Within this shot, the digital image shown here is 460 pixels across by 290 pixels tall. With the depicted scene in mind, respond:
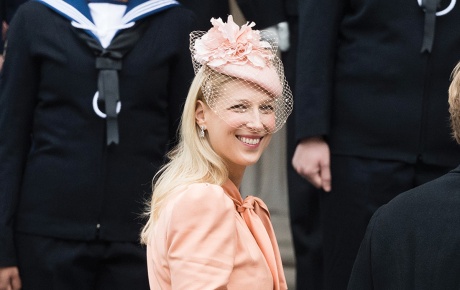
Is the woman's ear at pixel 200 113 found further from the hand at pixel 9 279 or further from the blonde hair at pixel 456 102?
the hand at pixel 9 279

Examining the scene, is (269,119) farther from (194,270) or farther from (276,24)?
(276,24)

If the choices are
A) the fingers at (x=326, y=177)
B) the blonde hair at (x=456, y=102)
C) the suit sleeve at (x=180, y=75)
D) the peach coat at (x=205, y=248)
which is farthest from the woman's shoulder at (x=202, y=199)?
the fingers at (x=326, y=177)

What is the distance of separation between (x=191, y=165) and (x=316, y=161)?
1.44 metres

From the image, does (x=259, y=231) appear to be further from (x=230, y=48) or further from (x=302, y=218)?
(x=302, y=218)

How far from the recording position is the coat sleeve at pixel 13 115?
4.95m

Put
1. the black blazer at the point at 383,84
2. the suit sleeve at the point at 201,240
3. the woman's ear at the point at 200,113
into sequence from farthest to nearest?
the black blazer at the point at 383,84
the woman's ear at the point at 200,113
the suit sleeve at the point at 201,240

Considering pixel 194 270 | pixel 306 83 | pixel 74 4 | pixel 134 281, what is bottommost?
pixel 134 281

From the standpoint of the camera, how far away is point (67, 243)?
4977 millimetres

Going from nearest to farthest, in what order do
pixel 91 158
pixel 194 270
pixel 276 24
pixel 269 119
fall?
pixel 194 270
pixel 269 119
pixel 91 158
pixel 276 24

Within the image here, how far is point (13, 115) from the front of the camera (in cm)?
499

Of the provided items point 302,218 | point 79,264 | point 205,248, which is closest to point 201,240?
point 205,248

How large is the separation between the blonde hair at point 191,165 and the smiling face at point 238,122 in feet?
0.13

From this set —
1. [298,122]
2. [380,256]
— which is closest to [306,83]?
[298,122]

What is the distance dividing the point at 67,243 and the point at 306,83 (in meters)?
1.17
